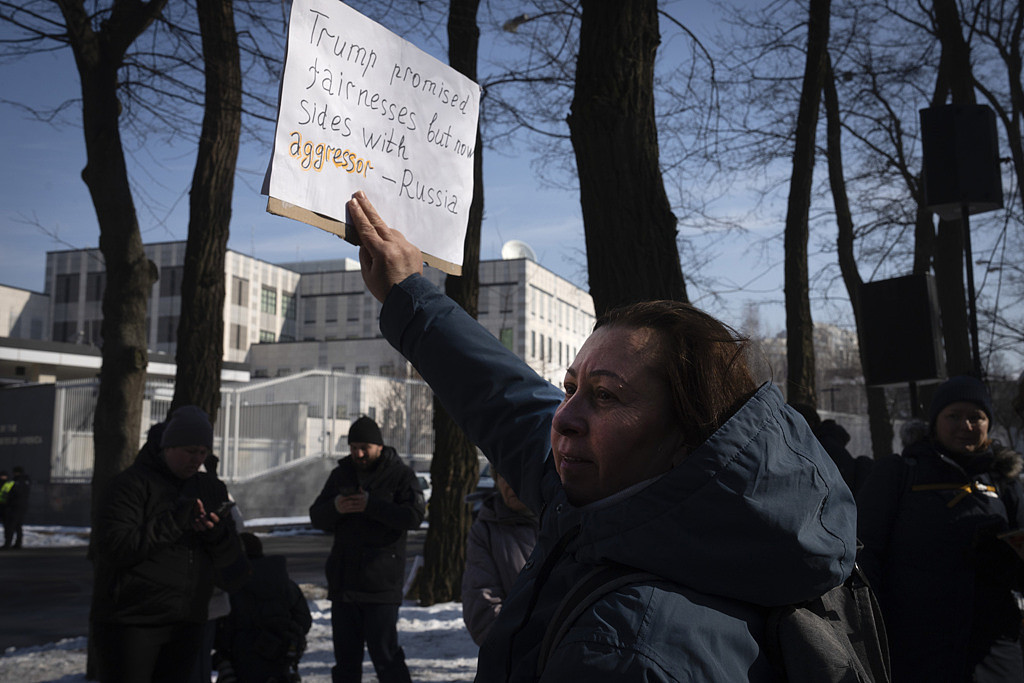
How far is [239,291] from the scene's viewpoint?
6875cm

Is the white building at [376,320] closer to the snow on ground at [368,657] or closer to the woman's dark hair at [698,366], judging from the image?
the snow on ground at [368,657]

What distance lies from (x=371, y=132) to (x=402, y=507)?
4242 millimetres

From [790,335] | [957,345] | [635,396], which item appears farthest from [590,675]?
[957,345]

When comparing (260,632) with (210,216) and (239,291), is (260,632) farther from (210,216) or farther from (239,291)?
(239,291)

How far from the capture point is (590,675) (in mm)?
→ 1216

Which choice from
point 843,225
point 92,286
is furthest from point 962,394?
point 92,286

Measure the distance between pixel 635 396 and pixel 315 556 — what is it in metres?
17.6

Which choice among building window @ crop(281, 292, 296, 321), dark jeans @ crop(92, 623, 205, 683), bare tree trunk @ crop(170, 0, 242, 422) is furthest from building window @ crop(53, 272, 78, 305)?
dark jeans @ crop(92, 623, 205, 683)

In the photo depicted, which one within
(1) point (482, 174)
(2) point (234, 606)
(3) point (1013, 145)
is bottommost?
(2) point (234, 606)

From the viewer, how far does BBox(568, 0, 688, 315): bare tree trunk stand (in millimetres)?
4738

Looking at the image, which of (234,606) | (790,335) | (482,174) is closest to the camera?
(234,606)

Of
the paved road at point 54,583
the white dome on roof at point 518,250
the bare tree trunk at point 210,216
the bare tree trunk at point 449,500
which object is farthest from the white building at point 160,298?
the bare tree trunk at point 210,216

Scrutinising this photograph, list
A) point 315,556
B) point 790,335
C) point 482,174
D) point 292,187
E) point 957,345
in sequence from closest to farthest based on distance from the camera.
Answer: point 292,187
point 482,174
point 790,335
point 957,345
point 315,556

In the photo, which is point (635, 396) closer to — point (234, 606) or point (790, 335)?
point (234, 606)
